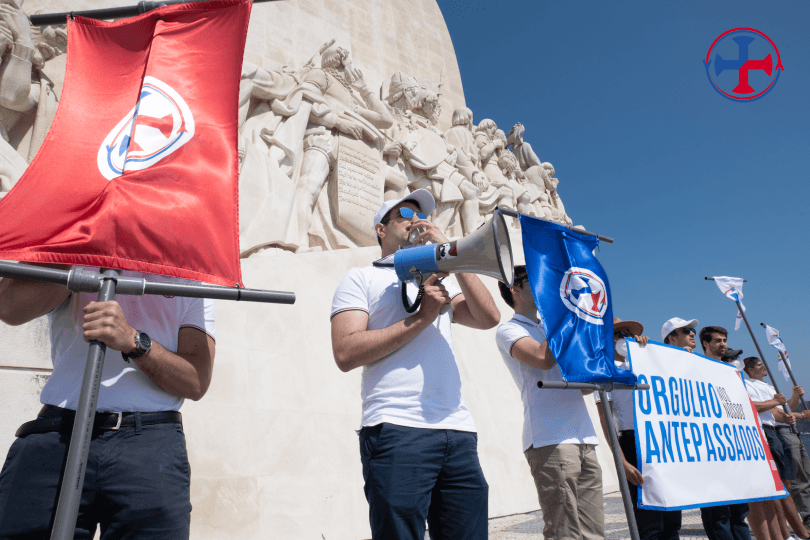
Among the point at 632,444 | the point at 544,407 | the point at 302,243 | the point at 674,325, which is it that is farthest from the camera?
the point at 302,243

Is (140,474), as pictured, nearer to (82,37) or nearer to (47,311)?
(47,311)

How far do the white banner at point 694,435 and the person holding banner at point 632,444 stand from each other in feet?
0.17

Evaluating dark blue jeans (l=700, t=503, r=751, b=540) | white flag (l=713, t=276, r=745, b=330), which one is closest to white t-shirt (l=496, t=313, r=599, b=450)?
dark blue jeans (l=700, t=503, r=751, b=540)

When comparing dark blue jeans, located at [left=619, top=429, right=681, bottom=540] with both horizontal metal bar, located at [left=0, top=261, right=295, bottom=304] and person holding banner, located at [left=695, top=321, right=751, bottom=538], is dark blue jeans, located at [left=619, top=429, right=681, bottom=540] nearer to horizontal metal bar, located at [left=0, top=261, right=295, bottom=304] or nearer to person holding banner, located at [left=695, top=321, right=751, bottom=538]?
person holding banner, located at [left=695, top=321, right=751, bottom=538]

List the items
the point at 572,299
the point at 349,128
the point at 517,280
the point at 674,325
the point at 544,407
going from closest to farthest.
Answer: the point at 544,407, the point at 572,299, the point at 517,280, the point at 674,325, the point at 349,128

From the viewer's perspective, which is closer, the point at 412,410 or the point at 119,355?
the point at 119,355

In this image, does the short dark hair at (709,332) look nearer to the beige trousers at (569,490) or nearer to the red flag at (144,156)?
the beige trousers at (569,490)

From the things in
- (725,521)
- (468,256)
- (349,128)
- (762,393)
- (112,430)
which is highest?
(349,128)

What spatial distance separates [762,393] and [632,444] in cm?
265

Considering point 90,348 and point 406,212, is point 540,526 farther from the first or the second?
point 90,348

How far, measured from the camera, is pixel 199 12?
1.72 meters

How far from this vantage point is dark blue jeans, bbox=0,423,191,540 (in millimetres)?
1331

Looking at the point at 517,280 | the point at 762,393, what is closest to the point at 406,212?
the point at 517,280

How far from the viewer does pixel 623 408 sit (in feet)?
11.1
